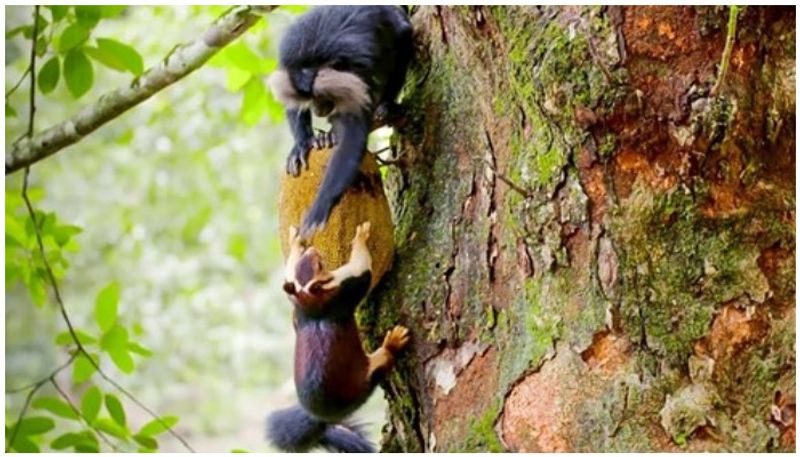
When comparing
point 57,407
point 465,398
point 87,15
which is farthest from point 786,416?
point 87,15

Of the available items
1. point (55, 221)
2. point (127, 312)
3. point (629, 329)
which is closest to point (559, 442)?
point (629, 329)

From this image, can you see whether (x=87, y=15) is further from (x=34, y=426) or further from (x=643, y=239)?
(x=643, y=239)

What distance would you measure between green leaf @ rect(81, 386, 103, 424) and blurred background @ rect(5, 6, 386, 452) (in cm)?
234

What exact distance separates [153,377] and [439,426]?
452cm

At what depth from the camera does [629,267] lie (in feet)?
3.73

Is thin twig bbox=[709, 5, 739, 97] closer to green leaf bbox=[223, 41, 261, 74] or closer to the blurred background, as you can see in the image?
green leaf bbox=[223, 41, 261, 74]

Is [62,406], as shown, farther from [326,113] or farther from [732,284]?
[732,284]

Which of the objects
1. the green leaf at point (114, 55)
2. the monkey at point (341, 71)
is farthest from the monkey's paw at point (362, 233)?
the green leaf at point (114, 55)

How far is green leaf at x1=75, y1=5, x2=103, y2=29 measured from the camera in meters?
1.51

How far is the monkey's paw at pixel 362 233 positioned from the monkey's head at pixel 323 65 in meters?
0.17

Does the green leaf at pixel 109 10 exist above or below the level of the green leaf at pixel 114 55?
above

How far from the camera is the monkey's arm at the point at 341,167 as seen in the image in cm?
124

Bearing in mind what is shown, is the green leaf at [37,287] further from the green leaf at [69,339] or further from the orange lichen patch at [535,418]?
the orange lichen patch at [535,418]

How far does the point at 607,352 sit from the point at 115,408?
0.74 m
